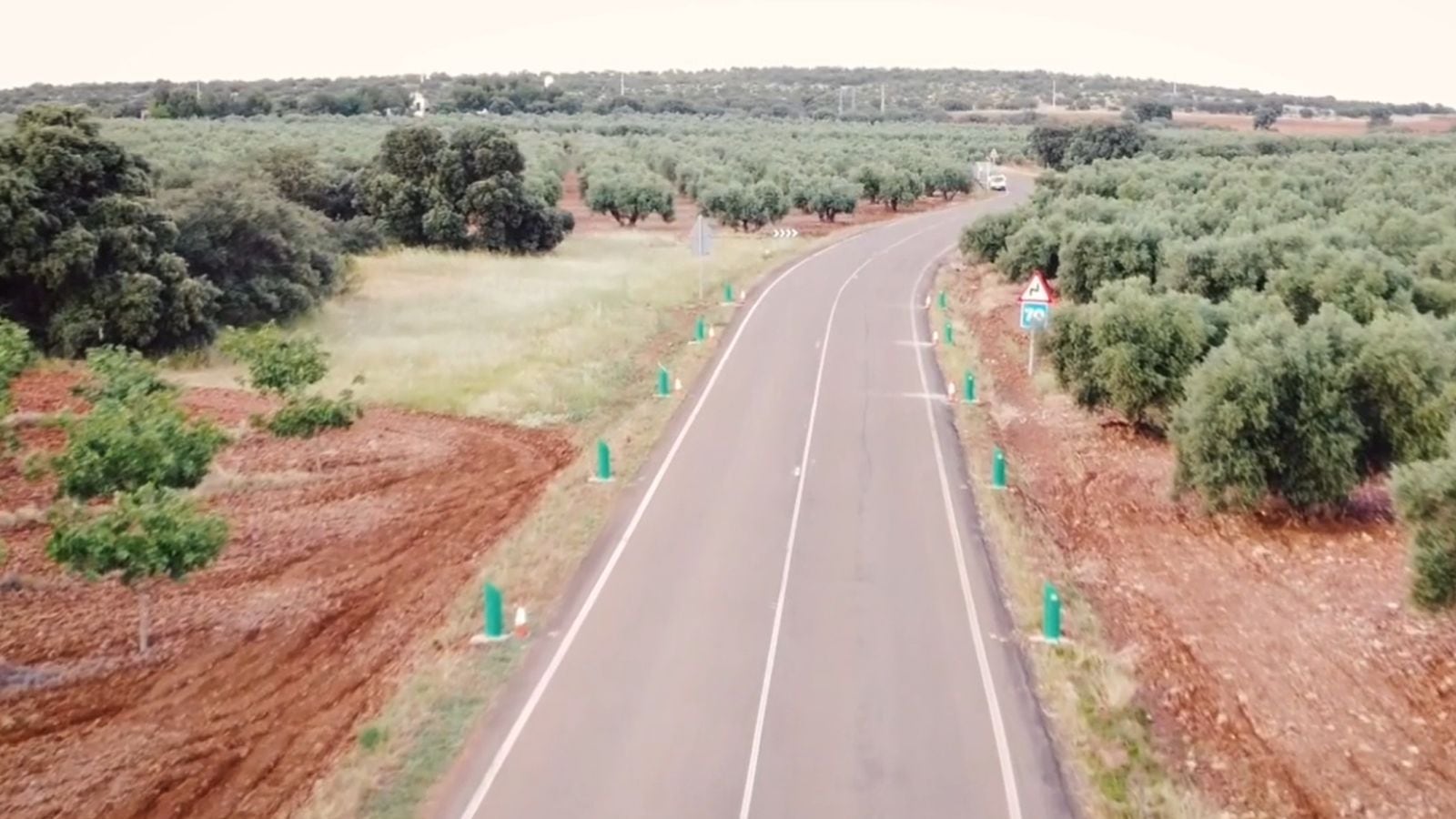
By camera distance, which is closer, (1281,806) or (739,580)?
(1281,806)

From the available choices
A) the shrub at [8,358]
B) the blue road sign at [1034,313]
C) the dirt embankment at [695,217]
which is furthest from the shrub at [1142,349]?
the dirt embankment at [695,217]

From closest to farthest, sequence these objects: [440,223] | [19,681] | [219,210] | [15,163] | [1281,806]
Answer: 1. [1281,806]
2. [19,681]
3. [15,163]
4. [219,210]
5. [440,223]

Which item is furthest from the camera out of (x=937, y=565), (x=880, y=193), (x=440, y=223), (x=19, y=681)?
(x=880, y=193)

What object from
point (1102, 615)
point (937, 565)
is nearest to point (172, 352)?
point (937, 565)

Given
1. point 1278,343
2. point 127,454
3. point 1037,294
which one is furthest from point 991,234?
point 127,454

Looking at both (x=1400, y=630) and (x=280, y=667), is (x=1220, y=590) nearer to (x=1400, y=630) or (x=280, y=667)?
(x=1400, y=630)

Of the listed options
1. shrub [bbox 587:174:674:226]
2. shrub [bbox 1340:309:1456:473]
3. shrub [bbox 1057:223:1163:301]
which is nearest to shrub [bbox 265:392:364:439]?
shrub [bbox 1340:309:1456:473]
